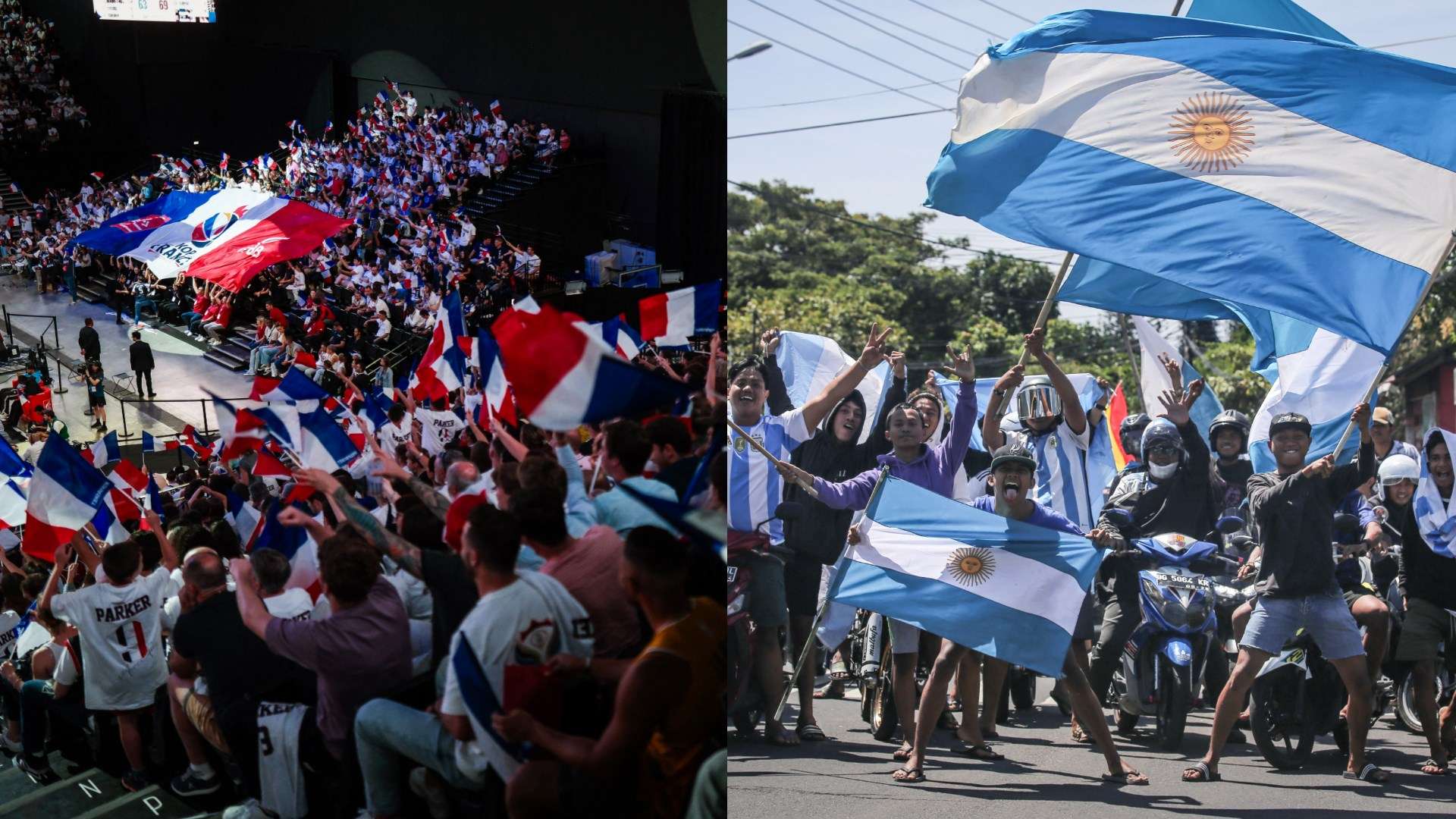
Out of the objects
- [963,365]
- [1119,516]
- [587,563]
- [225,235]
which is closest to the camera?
[587,563]

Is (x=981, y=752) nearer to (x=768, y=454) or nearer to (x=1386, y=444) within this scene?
(x=768, y=454)

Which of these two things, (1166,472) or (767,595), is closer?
(767,595)

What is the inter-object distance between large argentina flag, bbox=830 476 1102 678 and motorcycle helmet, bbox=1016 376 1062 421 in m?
0.89

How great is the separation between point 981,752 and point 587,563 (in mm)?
2045

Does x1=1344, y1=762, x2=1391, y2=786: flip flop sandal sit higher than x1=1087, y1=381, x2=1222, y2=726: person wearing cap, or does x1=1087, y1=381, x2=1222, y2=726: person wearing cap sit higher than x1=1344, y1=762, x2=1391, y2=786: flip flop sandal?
x1=1087, y1=381, x2=1222, y2=726: person wearing cap

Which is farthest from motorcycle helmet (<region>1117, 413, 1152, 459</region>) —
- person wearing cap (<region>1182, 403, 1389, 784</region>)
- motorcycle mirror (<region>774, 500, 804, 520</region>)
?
motorcycle mirror (<region>774, 500, 804, 520</region>)

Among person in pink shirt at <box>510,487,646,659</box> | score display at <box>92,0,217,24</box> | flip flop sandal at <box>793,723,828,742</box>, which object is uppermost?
score display at <box>92,0,217,24</box>

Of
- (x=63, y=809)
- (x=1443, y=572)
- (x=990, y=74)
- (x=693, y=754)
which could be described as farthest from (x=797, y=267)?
(x=693, y=754)

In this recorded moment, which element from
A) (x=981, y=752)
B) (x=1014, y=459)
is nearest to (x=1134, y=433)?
(x=1014, y=459)

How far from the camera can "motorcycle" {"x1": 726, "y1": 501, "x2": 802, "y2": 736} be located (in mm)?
4562

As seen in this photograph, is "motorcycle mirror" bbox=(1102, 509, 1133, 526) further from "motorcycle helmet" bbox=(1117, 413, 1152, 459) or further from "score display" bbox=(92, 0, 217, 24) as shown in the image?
"score display" bbox=(92, 0, 217, 24)

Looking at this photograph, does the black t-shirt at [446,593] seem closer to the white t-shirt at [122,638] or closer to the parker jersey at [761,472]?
the parker jersey at [761,472]

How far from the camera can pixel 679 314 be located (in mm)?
5395

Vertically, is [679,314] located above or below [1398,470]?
above
